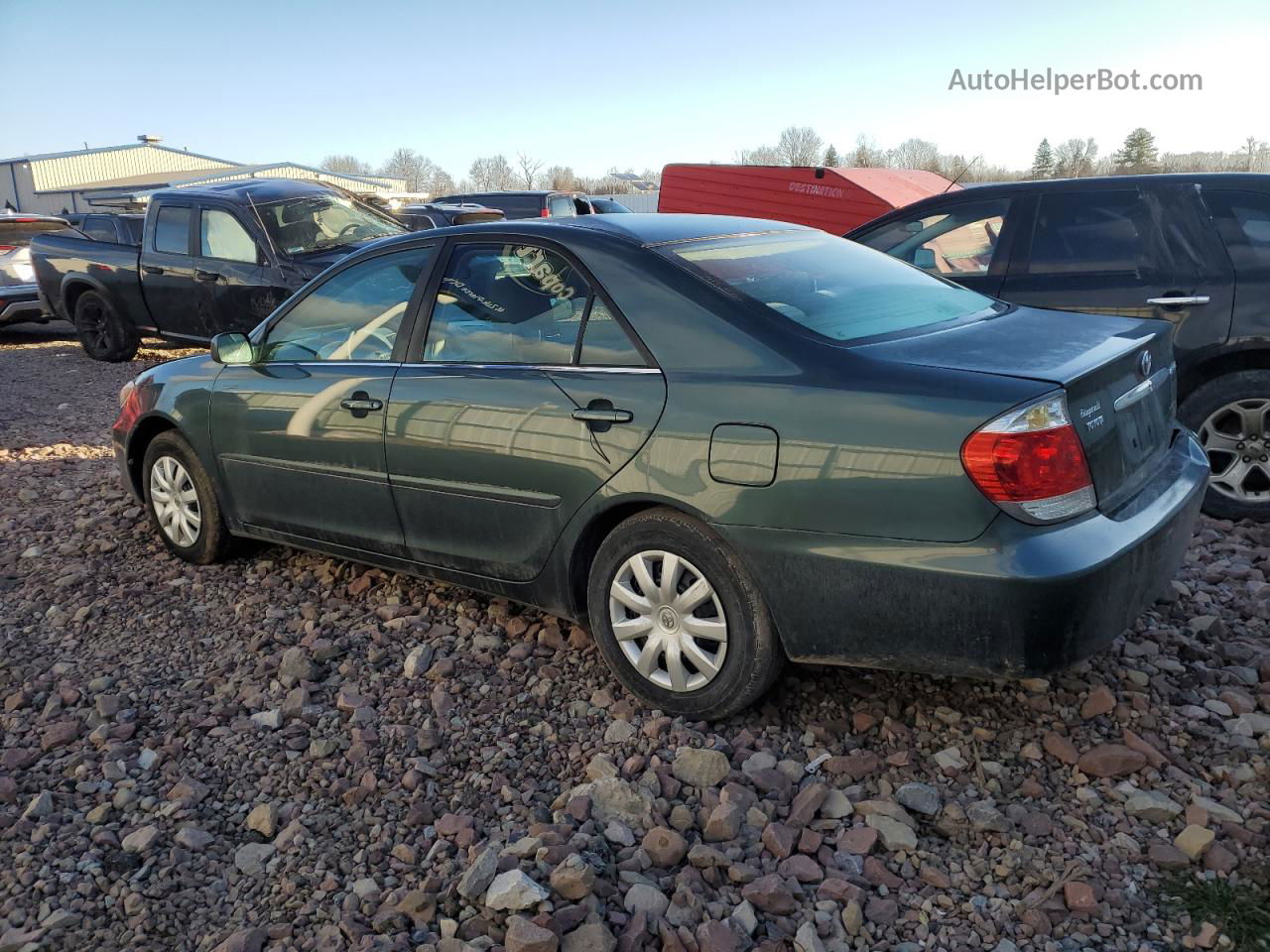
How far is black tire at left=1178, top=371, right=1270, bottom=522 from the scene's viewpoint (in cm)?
497

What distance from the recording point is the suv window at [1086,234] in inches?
210

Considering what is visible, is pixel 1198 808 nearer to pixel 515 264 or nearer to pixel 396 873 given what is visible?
pixel 396 873

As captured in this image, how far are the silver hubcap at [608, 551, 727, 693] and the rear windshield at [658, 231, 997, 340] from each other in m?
0.86

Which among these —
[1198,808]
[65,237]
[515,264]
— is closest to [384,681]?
[515,264]

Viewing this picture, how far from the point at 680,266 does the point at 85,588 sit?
336 cm

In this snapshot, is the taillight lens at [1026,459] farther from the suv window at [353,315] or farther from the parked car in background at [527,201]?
the parked car in background at [527,201]

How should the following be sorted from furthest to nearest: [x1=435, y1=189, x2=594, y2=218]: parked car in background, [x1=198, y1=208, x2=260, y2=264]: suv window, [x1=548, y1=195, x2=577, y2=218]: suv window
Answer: [x1=435, y1=189, x2=594, y2=218]: parked car in background, [x1=548, y1=195, x2=577, y2=218]: suv window, [x1=198, y1=208, x2=260, y2=264]: suv window

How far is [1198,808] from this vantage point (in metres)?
2.86

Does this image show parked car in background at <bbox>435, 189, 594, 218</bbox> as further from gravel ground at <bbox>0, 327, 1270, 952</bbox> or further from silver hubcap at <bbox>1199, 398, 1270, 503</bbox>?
gravel ground at <bbox>0, 327, 1270, 952</bbox>

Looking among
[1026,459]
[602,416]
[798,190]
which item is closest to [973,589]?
[1026,459]

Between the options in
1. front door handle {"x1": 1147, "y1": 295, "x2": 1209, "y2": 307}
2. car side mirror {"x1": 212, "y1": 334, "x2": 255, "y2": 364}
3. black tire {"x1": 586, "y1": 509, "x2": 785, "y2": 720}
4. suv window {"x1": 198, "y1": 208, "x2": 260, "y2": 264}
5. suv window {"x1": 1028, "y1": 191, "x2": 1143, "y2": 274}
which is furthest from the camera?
suv window {"x1": 198, "y1": 208, "x2": 260, "y2": 264}

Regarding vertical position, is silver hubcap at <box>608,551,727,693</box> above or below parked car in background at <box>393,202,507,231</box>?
below

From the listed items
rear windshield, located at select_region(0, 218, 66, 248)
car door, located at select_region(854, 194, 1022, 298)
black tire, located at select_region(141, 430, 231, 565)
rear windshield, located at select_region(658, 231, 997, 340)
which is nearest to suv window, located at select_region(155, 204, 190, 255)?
rear windshield, located at select_region(0, 218, 66, 248)

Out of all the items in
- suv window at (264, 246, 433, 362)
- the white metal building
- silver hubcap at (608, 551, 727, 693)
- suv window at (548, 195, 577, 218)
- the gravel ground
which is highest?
the white metal building
